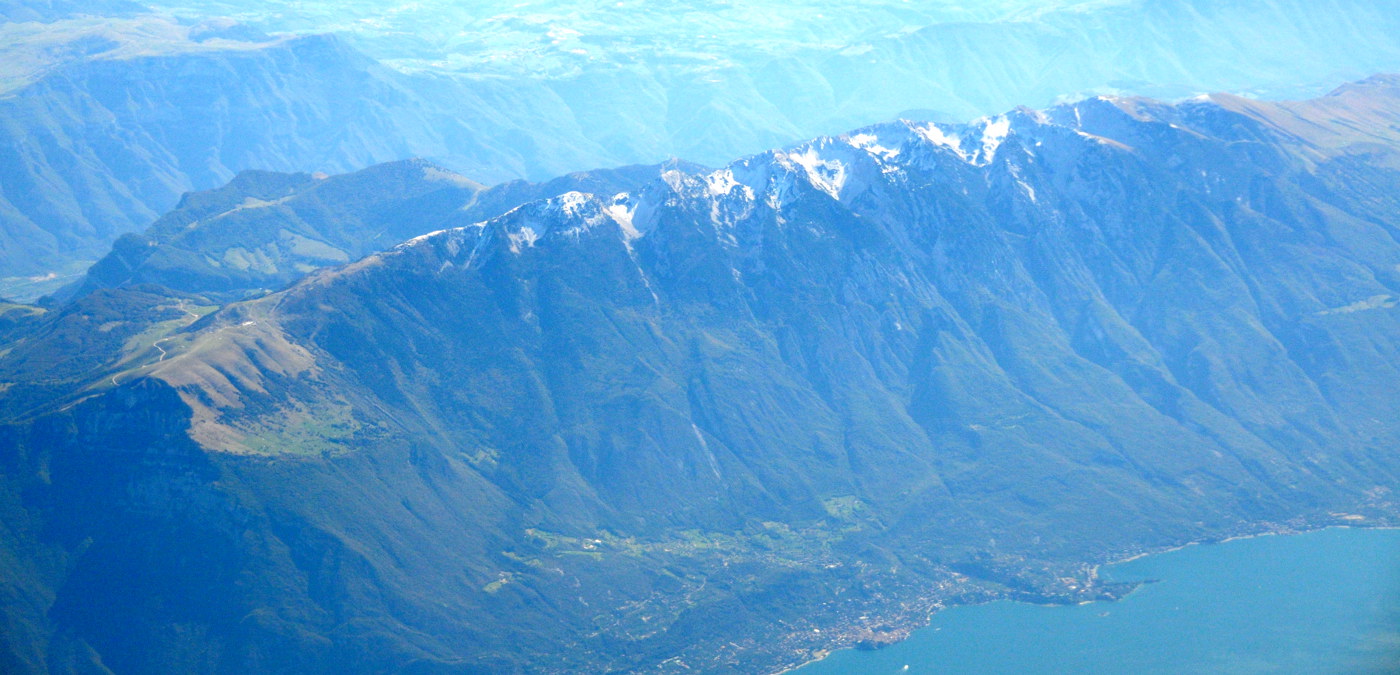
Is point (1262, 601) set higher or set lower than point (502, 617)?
higher

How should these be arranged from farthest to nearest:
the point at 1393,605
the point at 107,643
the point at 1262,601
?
the point at 1262,601 → the point at 107,643 → the point at 1393,605

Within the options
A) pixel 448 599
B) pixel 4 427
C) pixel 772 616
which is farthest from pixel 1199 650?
pixel 4 427

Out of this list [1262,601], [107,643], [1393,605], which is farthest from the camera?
[1262,601]

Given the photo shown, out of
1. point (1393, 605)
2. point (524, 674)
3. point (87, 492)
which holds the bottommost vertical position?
point (524, 674)

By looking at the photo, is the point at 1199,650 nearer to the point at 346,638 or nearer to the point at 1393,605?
the point at 1393,605

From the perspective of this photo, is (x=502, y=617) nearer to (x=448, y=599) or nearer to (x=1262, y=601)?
(x=448, y=599)

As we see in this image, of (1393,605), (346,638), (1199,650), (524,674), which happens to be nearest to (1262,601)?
(1199,650)

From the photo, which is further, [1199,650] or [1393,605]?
[1199,650]
